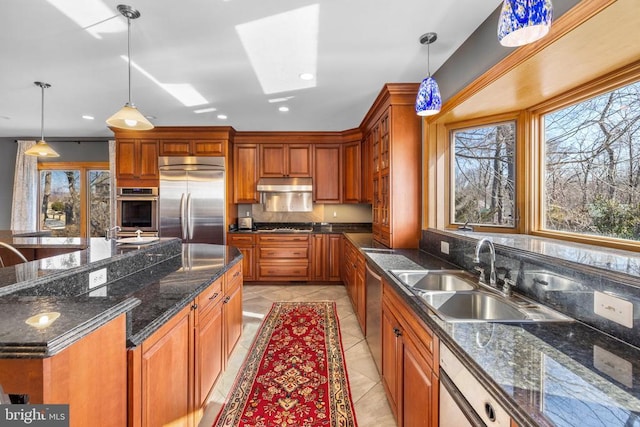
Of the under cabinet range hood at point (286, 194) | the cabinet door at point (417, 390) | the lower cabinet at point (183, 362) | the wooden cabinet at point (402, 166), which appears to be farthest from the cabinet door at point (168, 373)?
the under cabinet range hood at point (286, 194)

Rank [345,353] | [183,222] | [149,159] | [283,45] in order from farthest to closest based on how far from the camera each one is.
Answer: [149,159]
[183,222]
[345,353]
[283,45]

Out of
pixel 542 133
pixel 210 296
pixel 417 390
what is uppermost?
pixel 542 133

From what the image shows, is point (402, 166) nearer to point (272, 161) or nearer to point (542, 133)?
point (542, 133)

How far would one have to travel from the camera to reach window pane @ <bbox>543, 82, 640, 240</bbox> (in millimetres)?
1569

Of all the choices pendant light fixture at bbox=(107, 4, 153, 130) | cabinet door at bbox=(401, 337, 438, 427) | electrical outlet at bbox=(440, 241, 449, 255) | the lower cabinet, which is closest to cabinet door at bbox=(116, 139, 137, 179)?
pendant light fixture at bbox=(107, 4, 153, 130)

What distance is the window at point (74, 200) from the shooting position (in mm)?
5309

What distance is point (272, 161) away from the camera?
15.9 ft

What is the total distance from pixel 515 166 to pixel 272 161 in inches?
136

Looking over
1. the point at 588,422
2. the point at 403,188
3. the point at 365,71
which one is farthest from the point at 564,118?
the point at 588,422

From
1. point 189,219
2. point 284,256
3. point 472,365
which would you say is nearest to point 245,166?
point 189,219

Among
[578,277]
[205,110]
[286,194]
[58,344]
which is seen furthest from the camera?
[286,194]

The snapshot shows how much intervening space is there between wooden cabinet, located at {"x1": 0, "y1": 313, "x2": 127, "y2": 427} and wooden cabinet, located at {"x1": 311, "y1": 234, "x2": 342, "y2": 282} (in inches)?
145

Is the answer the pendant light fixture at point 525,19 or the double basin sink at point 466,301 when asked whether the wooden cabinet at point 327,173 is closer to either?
the double basin sink at point 466,301

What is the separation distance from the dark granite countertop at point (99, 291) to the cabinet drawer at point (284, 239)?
203 centimetres
